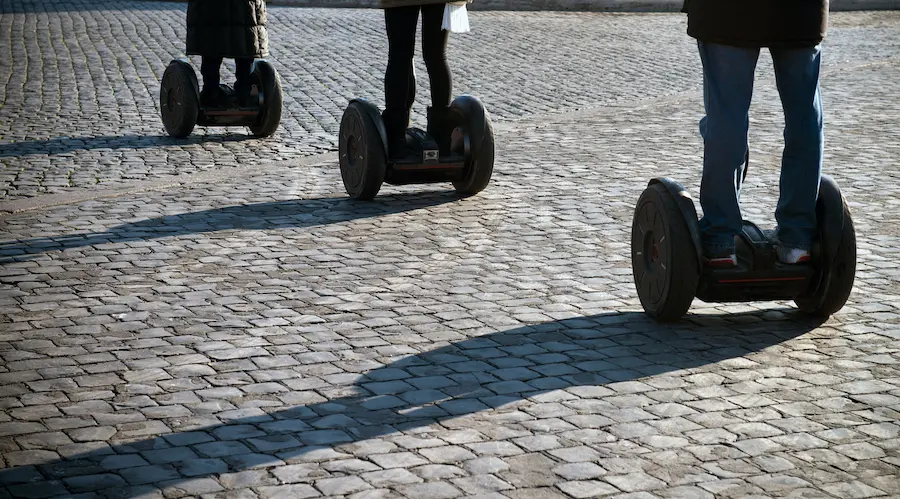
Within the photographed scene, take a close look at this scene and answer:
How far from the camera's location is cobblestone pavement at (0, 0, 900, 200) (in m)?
9.27

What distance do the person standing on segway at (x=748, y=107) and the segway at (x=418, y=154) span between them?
264 cm

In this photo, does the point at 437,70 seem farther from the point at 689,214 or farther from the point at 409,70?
the point at 689,214

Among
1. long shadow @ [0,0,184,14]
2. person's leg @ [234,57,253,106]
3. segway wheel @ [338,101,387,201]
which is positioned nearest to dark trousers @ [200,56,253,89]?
person's leg @ [234,57,253,106]

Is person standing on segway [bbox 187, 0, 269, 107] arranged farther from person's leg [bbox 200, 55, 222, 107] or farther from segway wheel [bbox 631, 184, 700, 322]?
segway wheel [bbox 631, 184, 700, 322]

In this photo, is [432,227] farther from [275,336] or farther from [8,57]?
[8,57]

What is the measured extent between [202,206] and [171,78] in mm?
2651

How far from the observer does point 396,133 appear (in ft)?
24.8

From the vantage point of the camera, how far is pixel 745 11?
4832 millimetres

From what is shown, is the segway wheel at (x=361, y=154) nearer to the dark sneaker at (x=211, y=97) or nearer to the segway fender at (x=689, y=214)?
the dark sneaker at (x=211, y=97)

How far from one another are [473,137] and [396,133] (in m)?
0.45

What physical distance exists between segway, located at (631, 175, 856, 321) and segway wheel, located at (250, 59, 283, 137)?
16.9ft

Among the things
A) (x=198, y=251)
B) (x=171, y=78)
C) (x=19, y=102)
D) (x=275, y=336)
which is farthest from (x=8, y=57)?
(x=275, y=336)

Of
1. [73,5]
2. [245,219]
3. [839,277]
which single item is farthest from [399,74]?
[73,5]

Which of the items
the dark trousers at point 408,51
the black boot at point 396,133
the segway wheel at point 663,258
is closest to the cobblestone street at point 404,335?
the segway wheel at point 663,258
